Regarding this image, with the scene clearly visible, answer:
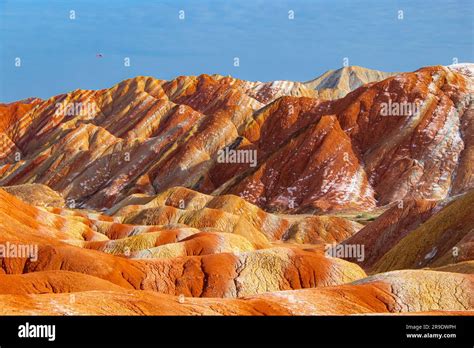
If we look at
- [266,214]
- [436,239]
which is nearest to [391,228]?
[436,239]

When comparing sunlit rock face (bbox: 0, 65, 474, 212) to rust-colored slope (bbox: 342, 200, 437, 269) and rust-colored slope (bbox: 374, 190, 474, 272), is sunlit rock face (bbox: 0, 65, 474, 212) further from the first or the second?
rust-colored slope (bbox: 374, 190, 474, 272)

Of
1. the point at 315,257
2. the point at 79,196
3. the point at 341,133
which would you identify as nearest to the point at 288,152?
the point at 341,133

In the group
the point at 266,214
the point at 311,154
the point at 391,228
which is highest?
the point at 311,154

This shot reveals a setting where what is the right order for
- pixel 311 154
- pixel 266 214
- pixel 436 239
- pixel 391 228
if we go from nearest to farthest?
pixel 436 239
pixel 391 228
pixel 266 214
pixel 311 154

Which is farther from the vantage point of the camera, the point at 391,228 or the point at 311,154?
the point at 311,154

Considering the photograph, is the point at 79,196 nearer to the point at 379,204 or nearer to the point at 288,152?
the point at 288,152

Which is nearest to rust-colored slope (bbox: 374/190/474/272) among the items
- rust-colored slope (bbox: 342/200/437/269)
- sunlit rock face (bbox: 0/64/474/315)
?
sunlit rock face (bbox: 0/64/474/315)

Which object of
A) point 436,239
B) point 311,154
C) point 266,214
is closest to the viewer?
point 436,239

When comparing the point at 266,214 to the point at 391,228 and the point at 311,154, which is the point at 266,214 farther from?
the point at 391,228

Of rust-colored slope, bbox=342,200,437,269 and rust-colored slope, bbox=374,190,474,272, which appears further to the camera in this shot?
rust-colored slope, bbox=342,200,437,269

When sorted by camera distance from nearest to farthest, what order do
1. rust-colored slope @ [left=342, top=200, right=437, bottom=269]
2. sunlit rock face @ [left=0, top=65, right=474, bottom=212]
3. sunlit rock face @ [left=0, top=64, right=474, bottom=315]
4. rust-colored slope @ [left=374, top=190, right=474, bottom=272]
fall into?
sunlit rock face @ [left=0, top=64, right=474, bottom=315]
rust-colored slope @ [left=374, top=190, right=474, bottom=272]
rust-colored slope @ [left=342, top=200, right=437, bottom=269]
sunlit rock face @ [left=0, top=65, right=474, bottom=212]

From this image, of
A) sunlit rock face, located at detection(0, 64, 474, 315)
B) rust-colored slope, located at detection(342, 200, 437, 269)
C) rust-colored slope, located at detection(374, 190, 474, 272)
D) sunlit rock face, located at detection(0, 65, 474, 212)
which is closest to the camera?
sunlit rock face, located at detection(0, 64, 474, 315)

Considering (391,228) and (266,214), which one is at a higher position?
(391,228)
